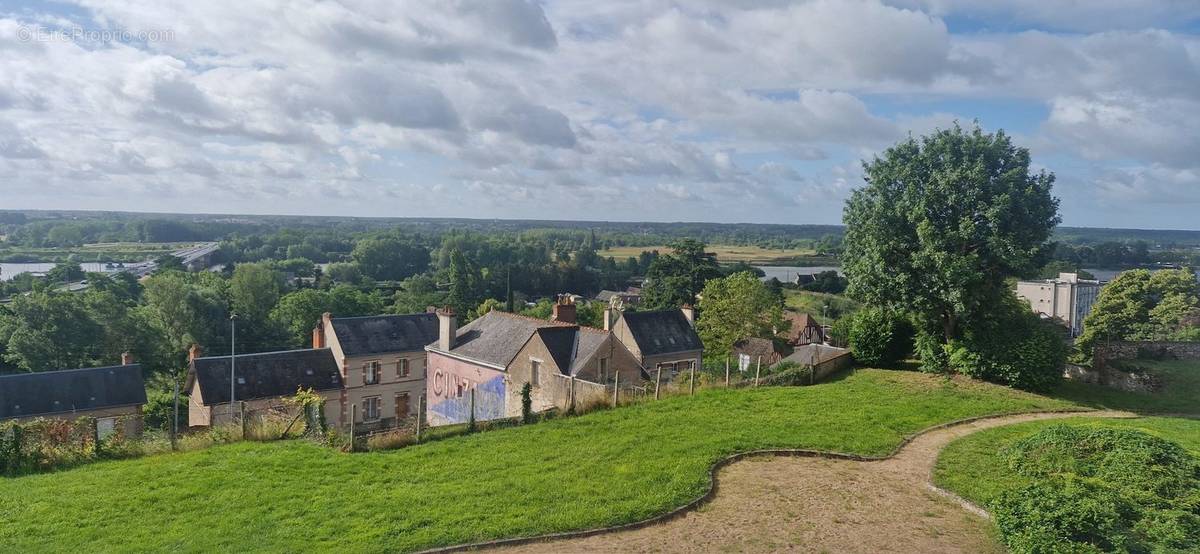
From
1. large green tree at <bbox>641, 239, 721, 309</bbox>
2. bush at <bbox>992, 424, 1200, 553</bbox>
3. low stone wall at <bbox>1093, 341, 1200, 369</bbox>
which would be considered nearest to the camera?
bush at <bbox>992, 424, 1200, 553</bbox>

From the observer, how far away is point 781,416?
19156 millimetres

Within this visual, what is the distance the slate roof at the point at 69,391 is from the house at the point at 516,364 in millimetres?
13968

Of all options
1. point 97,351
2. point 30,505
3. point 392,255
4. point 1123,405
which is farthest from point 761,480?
point 392,255

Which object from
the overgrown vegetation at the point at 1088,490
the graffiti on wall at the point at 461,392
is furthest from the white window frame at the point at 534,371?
the overgrown vegetation at the point at 1088,490

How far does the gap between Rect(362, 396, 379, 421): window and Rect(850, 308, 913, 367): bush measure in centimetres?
2486

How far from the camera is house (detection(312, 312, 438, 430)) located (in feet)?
122

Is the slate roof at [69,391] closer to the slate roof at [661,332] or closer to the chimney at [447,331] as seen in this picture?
the chimney at [447,331]

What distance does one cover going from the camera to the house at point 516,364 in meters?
25.7

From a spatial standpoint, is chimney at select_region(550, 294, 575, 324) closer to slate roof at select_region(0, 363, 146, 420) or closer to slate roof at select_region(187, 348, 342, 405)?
slate roof at select_region(187, 348, 342, 405)

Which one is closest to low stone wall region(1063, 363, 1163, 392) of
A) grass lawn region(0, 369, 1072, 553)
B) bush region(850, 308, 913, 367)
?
bush region(850, 308, 913, 367)

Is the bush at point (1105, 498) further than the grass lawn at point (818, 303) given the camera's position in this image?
No

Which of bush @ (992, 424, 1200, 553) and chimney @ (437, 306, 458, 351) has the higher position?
bush @ (992, 424, 1200, 553)

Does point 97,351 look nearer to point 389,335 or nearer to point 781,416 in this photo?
point 389,335

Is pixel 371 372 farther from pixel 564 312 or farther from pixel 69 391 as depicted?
pixel 69 391
